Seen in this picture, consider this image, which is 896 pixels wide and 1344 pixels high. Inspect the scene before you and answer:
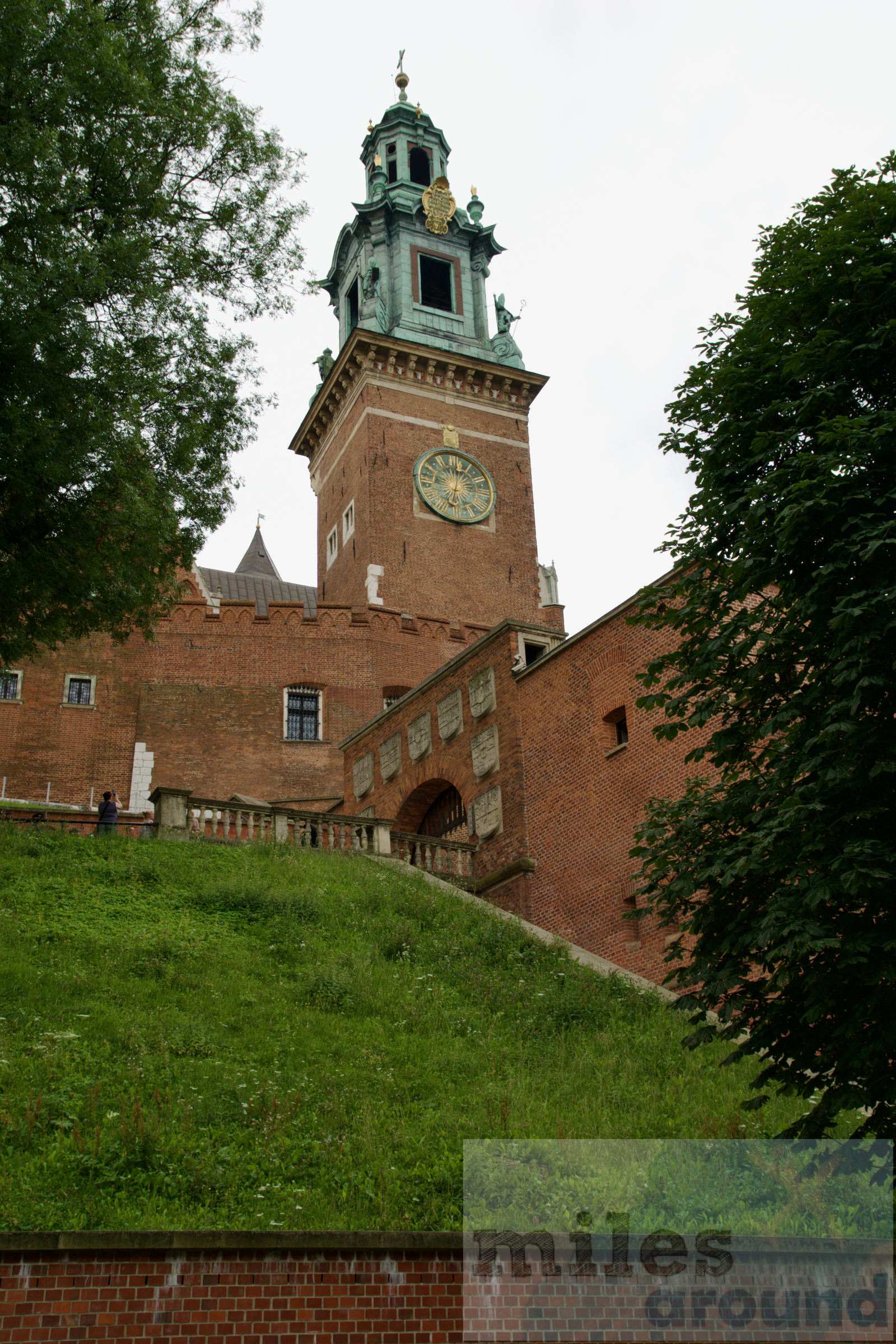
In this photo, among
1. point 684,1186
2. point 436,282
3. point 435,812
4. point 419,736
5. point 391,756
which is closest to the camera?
point 684,1186

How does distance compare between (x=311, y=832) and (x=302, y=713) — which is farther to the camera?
(x=302, y=713)

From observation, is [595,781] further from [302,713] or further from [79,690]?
[79,690]

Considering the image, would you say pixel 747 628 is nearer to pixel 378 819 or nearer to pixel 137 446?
pixel 137 446

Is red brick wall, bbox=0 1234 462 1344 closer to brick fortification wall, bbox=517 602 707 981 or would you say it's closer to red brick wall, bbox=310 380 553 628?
brick fortification wall, bbox=517 602 707 981

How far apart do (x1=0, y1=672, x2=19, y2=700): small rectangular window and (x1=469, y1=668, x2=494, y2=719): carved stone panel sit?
14.5 meters

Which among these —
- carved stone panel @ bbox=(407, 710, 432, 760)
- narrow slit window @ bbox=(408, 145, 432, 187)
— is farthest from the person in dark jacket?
narrow slit window @ bbox=(408, 145, 432, 187)

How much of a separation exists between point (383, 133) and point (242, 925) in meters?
42.3

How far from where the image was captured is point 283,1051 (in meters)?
12.0

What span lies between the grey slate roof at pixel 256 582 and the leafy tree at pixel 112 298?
95.2ft

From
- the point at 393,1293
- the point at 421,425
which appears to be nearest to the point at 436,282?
the point at 421,425

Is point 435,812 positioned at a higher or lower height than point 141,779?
lower

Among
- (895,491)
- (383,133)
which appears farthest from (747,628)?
(383,133)

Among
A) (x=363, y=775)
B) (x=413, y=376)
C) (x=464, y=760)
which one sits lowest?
(x=464, y=760)

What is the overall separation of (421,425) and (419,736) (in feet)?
64.8
